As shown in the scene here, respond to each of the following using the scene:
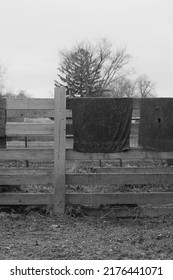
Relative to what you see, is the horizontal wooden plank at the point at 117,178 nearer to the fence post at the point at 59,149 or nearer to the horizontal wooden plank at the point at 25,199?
the fence post at the point at 59,149

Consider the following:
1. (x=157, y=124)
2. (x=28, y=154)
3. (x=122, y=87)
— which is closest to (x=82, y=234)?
(x=28, y=154)

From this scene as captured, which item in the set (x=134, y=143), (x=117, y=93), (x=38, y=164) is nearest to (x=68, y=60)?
(x=117, y=93)

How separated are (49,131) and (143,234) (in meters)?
2.15

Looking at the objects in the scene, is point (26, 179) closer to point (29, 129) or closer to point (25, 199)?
point (25, 199)

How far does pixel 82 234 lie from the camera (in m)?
5.20

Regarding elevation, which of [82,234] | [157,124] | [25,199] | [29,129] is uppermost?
[157,124]

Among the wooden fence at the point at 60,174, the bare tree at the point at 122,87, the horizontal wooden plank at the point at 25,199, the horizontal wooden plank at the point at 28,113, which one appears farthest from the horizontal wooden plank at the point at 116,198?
the bare tree at the point at 122,87

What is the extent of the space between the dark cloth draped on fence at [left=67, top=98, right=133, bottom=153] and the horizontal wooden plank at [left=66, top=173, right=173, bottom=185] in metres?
0.41

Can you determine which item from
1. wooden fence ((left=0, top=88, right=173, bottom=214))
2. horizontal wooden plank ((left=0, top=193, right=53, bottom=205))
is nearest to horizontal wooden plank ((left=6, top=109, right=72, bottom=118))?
wooden fence ((left=0, top=88, right=173, bottom=214))

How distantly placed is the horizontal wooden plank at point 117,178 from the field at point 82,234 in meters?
0.43

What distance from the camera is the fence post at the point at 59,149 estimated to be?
19.7 feet

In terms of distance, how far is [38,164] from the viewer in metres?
11.4

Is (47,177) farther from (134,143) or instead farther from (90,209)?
(134,143)

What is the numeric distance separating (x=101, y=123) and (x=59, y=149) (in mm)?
788
